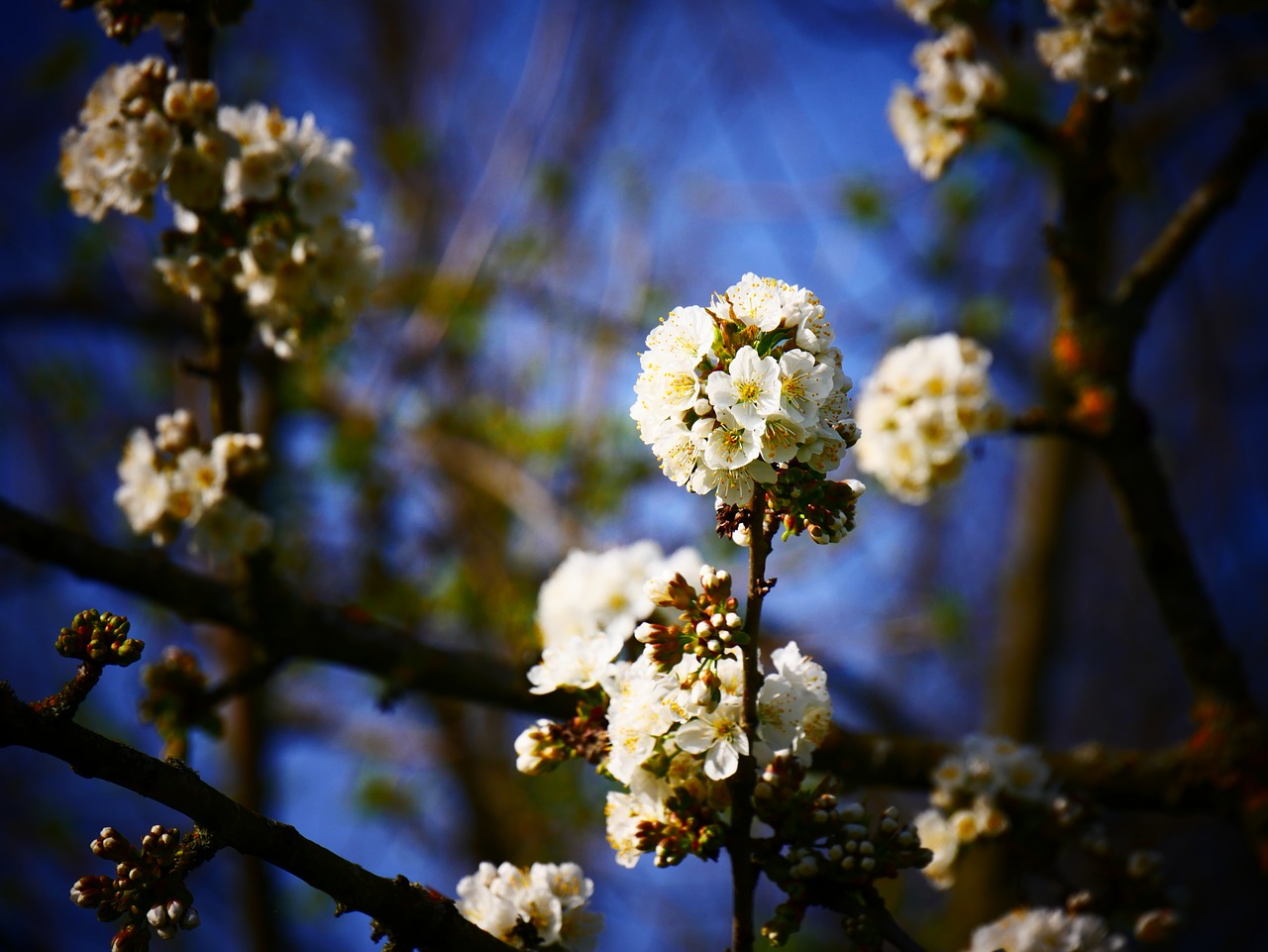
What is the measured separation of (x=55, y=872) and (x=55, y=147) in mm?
4650

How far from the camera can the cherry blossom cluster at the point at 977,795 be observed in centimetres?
214

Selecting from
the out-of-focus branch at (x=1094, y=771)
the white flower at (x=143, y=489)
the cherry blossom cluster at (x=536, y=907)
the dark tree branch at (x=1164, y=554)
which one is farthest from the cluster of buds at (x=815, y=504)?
the dark tree branch at (x=1164, y=554)

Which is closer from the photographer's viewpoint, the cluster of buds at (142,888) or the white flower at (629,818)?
the cluster of buds at (142,888)

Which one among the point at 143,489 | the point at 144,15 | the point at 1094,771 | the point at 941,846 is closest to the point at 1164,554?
the point at 1094,771

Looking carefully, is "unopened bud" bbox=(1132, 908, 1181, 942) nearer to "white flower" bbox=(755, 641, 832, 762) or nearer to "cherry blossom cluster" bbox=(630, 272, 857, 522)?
"white flower" bbox=(755, 641, 832, 762)

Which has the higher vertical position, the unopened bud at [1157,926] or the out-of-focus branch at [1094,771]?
the out-of-focus branch at [1094,771]

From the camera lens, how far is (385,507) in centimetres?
580

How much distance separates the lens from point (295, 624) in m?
2.49

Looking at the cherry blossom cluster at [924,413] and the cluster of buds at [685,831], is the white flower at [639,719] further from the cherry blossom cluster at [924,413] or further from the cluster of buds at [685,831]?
the cherry blossom cluster at [924,413]

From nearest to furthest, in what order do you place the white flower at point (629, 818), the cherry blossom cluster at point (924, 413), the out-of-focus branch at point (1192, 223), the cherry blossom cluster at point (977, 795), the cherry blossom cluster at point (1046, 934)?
the white flower at point (629, 818) → the cherry blossom cluster at point (1046, 934) → the cherry blossom cluster at point (977, 795) → the cherry blossom cluster at point (924, 413) → the out-of-focus branch at point (1192, 223)

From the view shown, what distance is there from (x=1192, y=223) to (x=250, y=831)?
2885 mm

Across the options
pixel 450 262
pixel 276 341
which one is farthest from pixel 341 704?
pixel 276 341

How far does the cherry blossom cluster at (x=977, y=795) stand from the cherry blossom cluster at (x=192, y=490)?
173 cm

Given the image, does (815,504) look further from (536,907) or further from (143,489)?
(143,489)
